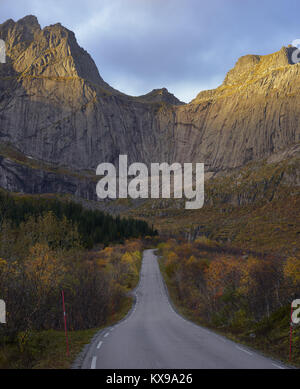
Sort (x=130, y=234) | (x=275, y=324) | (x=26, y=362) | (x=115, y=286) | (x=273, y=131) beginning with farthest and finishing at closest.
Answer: (x=273, y=131) → (x=130, y=234) → (x=115, y=286) → (x=275, y=324) → (x=26, y=362)

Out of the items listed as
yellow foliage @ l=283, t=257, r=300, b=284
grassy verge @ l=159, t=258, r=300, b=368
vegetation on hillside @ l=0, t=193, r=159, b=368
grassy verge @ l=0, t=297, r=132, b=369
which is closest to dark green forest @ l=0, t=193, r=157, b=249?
vegetation on hillside @ l=0, t=193, r=159, b=368

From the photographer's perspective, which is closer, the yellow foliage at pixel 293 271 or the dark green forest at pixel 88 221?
the yellow foliage at pixel 293 271

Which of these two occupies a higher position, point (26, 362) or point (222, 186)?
point (222, 186)

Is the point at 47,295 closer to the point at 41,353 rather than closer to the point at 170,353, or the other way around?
the point at 41,353

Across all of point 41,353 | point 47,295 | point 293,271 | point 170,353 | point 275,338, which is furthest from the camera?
point 293,271

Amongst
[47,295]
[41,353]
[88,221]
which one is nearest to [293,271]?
[47,295]

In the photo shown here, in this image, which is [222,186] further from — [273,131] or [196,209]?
[273,131]

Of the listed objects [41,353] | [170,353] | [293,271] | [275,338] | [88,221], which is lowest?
[88,221]

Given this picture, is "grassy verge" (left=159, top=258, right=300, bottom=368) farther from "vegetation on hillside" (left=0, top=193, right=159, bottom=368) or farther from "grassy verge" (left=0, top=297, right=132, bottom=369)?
"vegetation on hillside" (left=0, top=193, right=159, bottom=368)

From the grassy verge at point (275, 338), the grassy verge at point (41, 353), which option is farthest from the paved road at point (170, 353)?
the grassy verge at point (275, 338)

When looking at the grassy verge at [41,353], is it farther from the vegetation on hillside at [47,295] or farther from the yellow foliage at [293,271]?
the yellow foliage at [293,271]

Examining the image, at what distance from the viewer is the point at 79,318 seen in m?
27.9

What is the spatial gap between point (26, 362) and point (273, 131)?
630ft

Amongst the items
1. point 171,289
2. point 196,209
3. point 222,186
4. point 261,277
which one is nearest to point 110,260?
point 171,289
